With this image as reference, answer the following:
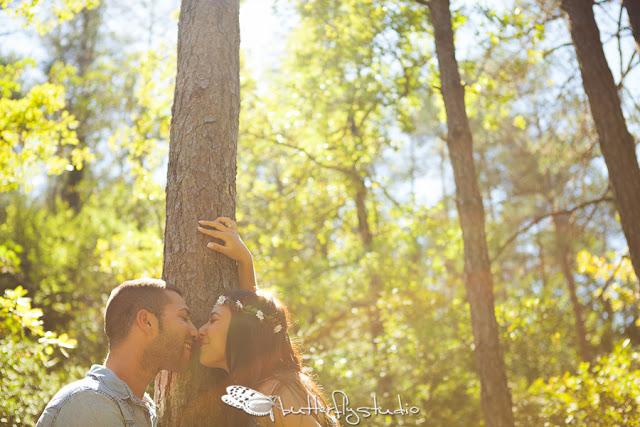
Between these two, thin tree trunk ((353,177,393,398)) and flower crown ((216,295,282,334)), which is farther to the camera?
thin tree trunk ((353,177,393,398))

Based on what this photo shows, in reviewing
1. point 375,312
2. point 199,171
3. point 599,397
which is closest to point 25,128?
point 199,171

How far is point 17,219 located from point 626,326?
582 inches

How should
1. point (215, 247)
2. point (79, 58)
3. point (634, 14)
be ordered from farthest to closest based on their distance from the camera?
point (79, 58)
point (634, 14)
point (215, 247)

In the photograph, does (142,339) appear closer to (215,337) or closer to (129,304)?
(129,304)

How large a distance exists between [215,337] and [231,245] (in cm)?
58

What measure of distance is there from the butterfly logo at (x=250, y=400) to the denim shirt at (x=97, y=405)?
0.48 m

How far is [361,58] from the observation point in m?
11.0

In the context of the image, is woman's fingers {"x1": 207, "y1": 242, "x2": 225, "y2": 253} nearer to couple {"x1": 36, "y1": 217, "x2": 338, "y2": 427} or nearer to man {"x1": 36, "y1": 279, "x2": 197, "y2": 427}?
couple {"x1": 36, "y1": 217, "x2": 338, "y2": 427}

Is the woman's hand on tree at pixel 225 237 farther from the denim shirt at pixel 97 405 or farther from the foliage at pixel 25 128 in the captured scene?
the foliage at pixel 25 128

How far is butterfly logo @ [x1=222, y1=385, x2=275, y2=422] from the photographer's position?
125 inches

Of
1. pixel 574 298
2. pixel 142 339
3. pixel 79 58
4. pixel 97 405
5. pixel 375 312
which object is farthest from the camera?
pixel 79 58

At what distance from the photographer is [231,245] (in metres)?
3.71

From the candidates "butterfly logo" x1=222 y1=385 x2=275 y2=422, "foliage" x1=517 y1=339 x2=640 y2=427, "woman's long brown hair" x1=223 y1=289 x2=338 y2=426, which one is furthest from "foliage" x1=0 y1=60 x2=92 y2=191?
"foliage" x1=517 y1=339 x2=640 y2=427

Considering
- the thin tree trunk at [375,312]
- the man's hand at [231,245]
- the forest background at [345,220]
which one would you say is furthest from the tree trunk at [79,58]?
the man's hand at [231,245]
